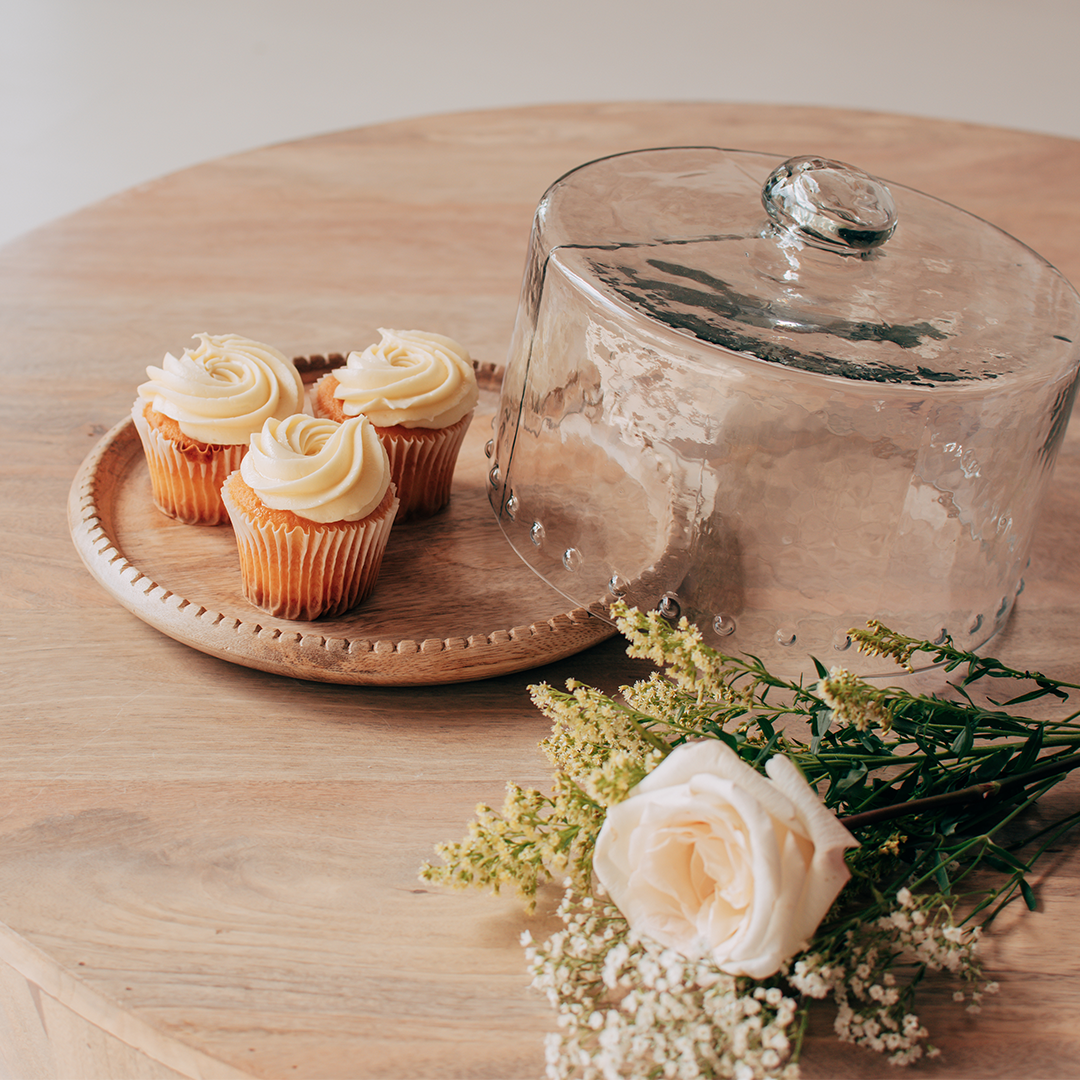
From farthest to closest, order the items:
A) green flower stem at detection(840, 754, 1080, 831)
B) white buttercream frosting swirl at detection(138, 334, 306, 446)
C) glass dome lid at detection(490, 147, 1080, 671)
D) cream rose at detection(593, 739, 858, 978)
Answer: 1. white buttercream frosting swirl at detection(138, 334, 306, 446)
2. glass dome lid at detection(490, 147, 1080, 671)
3. green flower stem at detection(840, 754, 1080, 831)
4. cream rose at detection(593, 739, 858, 978)

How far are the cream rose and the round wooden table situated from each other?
120 mm

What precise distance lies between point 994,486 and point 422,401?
0.49 metres

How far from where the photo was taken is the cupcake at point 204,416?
3.16 ft

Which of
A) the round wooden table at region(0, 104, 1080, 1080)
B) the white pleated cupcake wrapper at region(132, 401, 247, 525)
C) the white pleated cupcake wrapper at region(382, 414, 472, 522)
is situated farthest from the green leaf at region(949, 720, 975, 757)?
the white pleated cupcake wrapper at region(132, 401, 247, 525)

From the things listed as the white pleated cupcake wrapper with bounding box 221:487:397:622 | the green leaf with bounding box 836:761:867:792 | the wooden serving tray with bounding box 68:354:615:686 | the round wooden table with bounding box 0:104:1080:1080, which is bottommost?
the round wooden table with bounding box 0:104:1080:1080

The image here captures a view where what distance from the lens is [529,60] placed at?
15.5 feet

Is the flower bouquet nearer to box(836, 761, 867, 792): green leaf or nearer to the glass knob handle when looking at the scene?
box(836, 761, 867, 792): green leaf

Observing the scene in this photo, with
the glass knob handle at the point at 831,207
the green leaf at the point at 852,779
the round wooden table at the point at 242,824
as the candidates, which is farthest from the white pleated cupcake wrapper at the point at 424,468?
the green leaf at the point at 852,779

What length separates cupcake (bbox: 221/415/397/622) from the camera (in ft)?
2.87

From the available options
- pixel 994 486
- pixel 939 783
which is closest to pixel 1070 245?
pixel 994 486

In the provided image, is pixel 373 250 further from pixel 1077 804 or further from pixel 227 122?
pixel 227 122

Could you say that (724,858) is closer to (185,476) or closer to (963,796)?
(963,796)

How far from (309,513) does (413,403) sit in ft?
0.56

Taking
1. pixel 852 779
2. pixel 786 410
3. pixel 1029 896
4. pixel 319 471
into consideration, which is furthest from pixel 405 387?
pixel 1029 896
